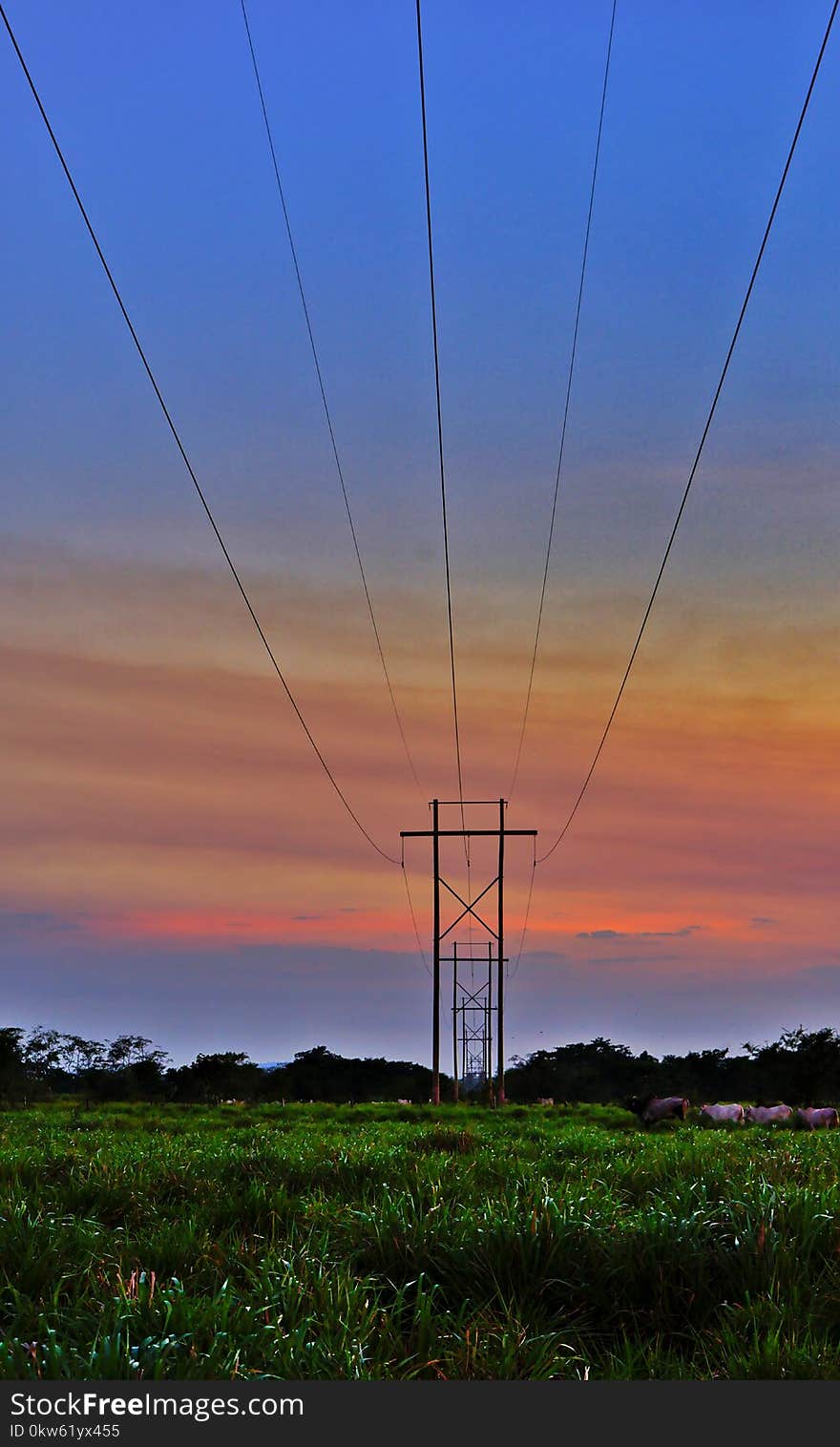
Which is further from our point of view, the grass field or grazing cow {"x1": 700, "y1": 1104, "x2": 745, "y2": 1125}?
grazing cow {"x1": 700, "y1": 1104, "x2": 745, "y2": 1125}

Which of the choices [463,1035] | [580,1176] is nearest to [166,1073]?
[463,1035]

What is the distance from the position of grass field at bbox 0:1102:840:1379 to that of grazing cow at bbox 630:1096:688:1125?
59.4 feet

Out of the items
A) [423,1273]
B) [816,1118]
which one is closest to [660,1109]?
[816,1118]

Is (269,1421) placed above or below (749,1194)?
below

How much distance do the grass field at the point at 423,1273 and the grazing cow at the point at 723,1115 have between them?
17840mm

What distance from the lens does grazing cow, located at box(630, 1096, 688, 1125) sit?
2614 cm

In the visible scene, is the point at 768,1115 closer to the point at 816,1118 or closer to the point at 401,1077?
the point at 816,1118

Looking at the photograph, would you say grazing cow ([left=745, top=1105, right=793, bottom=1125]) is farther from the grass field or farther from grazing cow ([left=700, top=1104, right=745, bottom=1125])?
the grass field

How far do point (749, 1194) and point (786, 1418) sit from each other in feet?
9.32

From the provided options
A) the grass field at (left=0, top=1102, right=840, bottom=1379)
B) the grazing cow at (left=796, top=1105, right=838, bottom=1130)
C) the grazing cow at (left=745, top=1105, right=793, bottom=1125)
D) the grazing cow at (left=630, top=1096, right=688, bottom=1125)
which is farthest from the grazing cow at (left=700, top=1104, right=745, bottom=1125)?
the grass field at (left=0, top=1102, right=840, bottom=1379)

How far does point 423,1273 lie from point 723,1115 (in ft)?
75.2

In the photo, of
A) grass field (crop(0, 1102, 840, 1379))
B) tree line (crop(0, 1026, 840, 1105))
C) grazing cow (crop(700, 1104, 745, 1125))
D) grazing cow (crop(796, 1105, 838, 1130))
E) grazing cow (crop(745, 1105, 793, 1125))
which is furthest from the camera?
tree line (crop(0, 1026, 840, 1105))

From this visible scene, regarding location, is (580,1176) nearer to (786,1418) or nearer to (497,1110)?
(786,1418)

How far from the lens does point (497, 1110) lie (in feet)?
88.7
